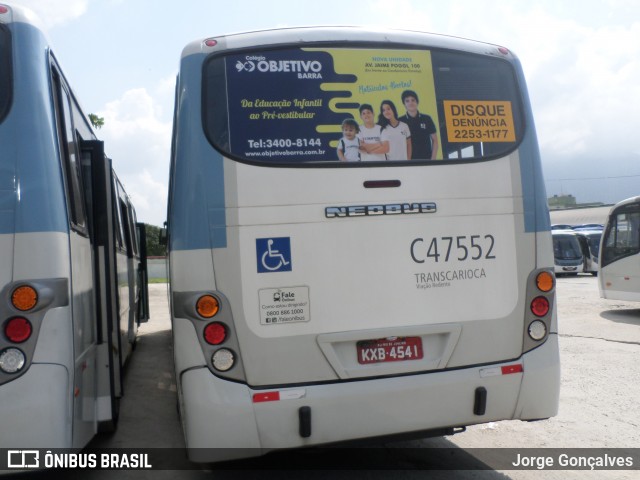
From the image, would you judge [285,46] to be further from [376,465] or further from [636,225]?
[636,225]

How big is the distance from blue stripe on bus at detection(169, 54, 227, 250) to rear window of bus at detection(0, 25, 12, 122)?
3.37 feet

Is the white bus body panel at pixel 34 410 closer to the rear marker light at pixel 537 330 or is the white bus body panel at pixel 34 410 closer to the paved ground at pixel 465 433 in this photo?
the paved ground at pixel 465 433

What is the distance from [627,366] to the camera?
941 cm

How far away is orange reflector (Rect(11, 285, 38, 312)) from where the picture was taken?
3.94 metres

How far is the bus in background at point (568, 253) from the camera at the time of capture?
117ft

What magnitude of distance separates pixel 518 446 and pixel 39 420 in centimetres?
389

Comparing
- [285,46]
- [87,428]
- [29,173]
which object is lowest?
[87,428]

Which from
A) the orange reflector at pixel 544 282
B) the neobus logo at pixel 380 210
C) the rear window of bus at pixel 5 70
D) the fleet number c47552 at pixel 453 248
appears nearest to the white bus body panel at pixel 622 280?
the orange reflector at pixel 544 282

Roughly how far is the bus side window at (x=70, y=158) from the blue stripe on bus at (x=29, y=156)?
0.71 feet

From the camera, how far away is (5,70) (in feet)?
13.7

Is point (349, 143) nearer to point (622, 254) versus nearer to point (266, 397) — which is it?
point (266, 397)

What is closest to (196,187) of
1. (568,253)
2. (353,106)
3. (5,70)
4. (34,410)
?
(353,106)

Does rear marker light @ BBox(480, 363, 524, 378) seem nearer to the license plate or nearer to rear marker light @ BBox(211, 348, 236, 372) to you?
the license plate

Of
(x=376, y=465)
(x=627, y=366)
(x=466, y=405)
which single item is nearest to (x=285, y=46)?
(x=466, y=405)
